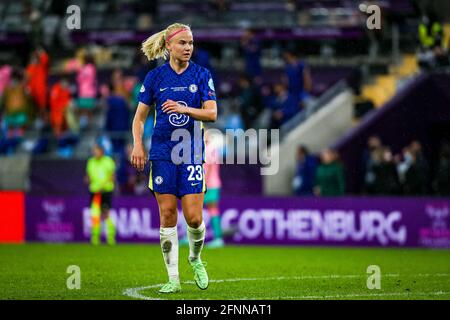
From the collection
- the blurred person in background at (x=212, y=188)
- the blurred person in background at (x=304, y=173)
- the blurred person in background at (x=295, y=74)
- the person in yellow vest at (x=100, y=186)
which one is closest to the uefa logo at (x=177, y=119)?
the blurred person in background at (x=212, y=188)

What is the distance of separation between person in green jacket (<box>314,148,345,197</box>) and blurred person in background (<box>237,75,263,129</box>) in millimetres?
2823

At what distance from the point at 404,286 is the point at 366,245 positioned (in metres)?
8.80

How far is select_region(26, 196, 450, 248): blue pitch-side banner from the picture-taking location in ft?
63.8

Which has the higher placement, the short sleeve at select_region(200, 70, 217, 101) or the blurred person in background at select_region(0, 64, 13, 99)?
the blurred person in background at select_region(0, 64, 13, 99)

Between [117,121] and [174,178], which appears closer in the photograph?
[174,178]

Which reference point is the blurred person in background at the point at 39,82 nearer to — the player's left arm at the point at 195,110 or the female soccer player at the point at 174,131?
the female soccer player at the point at 174,131

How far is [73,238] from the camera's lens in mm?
21609

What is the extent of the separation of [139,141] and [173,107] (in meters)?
0.48

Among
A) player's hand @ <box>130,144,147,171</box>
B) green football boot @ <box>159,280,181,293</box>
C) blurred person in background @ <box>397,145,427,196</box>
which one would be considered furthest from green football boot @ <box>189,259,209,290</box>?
blurred person in background @ <box>397,145,427,196</box>

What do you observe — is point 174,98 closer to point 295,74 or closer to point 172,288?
point 172,288

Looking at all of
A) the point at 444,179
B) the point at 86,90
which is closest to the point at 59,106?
the point at 86,90

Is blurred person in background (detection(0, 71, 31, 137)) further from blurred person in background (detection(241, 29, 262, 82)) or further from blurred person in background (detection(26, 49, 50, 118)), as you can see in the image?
blurred person in background (detection(241, 29, 262, 82))

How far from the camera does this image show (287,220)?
2030cm

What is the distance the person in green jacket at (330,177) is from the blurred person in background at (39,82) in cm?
814
